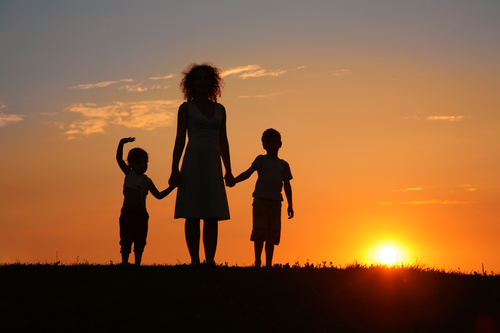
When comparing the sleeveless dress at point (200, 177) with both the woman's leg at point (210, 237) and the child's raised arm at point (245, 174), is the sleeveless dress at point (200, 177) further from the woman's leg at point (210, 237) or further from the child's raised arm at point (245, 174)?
the child's raised arm at point (245, 174)

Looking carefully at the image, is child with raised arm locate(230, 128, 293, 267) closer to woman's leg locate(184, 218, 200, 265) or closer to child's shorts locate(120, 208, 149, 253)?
Result: woman's leg locate(184, 218, 200, 265)

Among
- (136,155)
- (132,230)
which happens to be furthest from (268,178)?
(132,230)

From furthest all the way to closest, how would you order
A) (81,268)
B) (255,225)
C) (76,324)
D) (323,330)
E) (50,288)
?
1. (255,225)
2. (81,268)
3. (50,288)
4. (323,330)
5. (76,324)

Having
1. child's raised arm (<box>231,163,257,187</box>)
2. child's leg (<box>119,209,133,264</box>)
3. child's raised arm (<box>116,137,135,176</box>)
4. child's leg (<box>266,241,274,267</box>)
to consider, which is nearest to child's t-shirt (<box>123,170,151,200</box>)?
child's raised arm (<box>116,137,135,176</box>)

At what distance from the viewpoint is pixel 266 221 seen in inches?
440

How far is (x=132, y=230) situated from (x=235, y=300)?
4.00 metres

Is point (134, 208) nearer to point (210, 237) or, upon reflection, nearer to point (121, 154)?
point (121, 154)

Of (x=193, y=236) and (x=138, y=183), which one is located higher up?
(x=138, y=183)

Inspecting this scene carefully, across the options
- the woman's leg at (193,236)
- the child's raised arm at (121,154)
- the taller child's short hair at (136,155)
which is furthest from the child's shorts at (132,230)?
the woman's leg at (193,236)

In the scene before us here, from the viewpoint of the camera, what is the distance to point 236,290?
7.97 m

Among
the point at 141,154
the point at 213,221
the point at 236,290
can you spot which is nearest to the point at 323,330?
the point at 236,290

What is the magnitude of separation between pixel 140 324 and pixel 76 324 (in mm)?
805

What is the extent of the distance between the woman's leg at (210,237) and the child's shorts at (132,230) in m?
2.19

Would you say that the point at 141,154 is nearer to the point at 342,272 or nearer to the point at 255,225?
the point at 255,225
